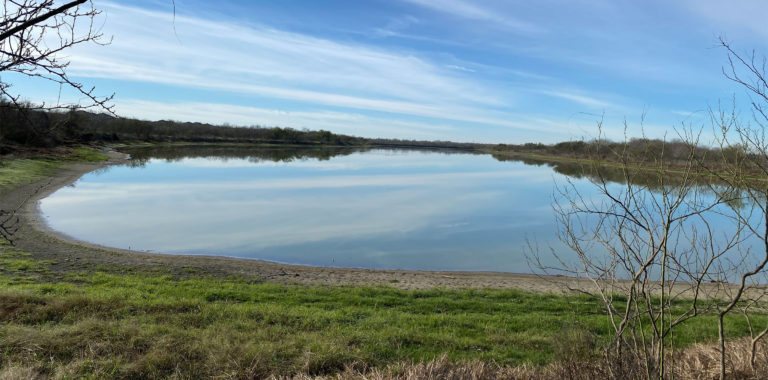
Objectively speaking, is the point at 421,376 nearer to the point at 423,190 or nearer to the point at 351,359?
the point at 351,359

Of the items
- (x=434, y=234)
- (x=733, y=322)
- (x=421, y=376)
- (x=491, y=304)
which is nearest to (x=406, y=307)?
(x=491, y=304)

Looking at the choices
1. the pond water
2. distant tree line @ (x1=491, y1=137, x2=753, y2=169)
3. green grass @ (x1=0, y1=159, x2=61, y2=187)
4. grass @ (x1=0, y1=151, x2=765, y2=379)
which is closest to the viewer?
distant tree line @ (x1=491, y1=137, x2=753, y2=169)

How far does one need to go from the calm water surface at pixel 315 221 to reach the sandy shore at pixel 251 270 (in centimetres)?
110

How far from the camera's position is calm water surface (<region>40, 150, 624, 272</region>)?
14742 mm

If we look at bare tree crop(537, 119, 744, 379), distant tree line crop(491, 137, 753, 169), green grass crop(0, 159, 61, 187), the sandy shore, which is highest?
distant tree line crop(491, 137, 753, 169)

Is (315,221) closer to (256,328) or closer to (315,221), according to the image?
(315,221)

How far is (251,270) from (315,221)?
783 cm

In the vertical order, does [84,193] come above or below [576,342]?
below

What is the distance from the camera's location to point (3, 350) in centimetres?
397

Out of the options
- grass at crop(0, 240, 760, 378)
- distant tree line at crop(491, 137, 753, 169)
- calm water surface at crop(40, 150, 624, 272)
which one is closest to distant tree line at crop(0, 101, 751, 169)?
distant tree line at crop(491, 137, 753, 169)

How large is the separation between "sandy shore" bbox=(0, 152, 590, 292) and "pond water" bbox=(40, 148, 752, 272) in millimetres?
1097

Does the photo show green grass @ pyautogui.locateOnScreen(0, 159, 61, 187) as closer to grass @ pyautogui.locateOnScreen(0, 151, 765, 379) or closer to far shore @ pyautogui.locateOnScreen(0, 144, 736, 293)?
far shore @ pyautogui.locateOnScreen(0, 144, 736, 293)

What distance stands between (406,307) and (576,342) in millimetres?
4626

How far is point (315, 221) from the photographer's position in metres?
19.4
